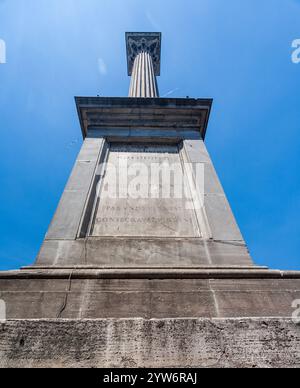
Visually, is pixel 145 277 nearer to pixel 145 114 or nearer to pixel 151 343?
pixel 151 343

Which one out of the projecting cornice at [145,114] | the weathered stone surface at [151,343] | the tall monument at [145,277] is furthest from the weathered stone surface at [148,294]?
the projecting cornice at [145,114]

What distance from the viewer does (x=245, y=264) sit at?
519 centimetres

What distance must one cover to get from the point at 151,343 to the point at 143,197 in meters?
4.31

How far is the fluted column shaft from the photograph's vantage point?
1382 centimetres

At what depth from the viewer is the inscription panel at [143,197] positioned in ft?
20.3

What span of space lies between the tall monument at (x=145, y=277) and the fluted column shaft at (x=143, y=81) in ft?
14.7

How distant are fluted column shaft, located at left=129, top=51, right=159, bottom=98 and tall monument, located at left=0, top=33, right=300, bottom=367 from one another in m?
4.47

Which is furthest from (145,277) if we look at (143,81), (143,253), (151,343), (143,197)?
(143,81)

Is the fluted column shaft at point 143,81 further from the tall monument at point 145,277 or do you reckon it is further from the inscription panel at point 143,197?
the inscription panel at point 143,197

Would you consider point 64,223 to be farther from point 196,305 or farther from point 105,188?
point 196,305

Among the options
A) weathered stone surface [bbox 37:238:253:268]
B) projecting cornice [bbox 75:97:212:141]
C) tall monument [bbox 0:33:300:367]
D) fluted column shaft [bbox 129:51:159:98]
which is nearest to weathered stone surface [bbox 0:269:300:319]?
tall monument [bbox 0:33:300:367]

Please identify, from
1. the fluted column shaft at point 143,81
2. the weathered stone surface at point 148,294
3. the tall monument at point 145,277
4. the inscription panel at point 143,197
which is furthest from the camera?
the fluted column shaft at point 143,81

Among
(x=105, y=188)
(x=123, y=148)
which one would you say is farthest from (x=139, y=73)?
(x=105, y=188)

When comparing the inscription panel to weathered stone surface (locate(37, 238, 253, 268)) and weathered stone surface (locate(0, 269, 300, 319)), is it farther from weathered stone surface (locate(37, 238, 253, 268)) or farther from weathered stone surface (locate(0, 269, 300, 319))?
weathered stone surface (locate(0, 269, 300, 319))
